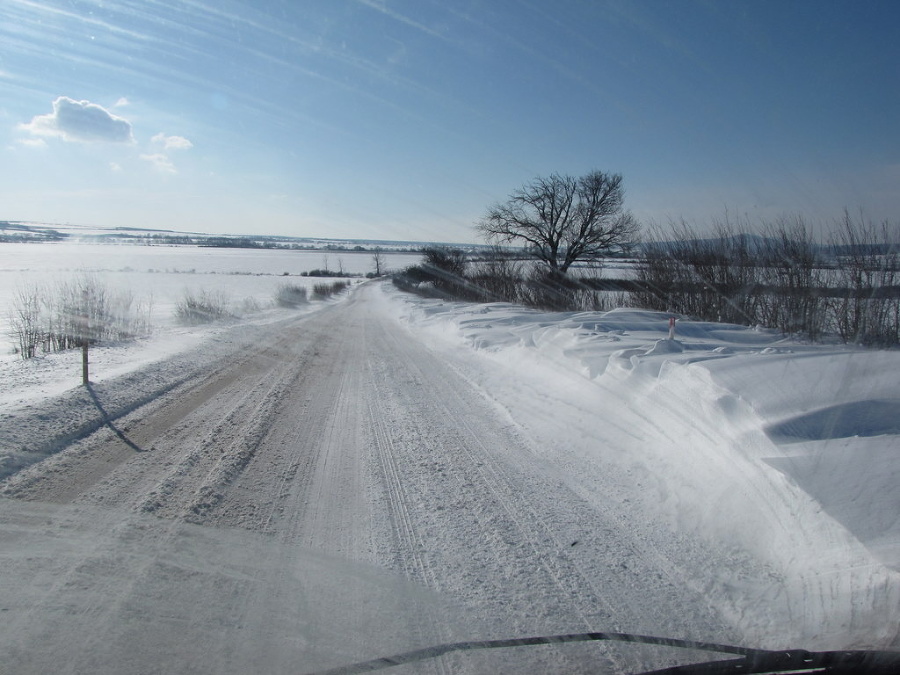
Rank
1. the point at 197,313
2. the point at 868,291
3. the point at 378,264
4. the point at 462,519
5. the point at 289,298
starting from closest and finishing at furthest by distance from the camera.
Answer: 1. the point at 462,519
2. the point at 868,291
3. the point at 197,313
4. the point at 289,298
5. the point at 378,264

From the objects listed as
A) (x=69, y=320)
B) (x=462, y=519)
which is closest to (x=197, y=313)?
(x=69, y=320)

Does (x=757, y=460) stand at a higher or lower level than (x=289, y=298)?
lower

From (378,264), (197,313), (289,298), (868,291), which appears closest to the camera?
(868,291)

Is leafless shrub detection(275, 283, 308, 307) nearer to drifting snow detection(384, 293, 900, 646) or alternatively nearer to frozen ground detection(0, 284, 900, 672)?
frozen ground detection(0, 284, 900, 672)

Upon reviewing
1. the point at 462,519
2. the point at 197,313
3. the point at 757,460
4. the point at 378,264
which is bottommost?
the point at 462,519

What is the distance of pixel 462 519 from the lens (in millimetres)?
3750

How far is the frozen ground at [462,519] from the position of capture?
2561 millimetres

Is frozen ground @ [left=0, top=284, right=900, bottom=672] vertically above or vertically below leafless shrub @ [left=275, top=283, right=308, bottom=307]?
below

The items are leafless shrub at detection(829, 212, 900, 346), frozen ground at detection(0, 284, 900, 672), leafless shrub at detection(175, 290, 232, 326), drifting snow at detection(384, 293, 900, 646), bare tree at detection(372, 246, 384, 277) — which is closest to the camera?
frozen ground at detection(0, 284, 900, 672)

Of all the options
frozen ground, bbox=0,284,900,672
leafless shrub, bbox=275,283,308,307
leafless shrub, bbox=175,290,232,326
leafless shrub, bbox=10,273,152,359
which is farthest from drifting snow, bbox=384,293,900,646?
leafless shrub, bbox=275,283,308,307

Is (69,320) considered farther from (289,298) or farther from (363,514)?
(289,298)

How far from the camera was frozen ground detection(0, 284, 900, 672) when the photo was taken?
256 cm

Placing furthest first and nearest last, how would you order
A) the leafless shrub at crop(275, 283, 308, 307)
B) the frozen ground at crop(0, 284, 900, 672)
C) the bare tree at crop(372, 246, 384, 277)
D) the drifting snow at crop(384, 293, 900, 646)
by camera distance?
1. the bare tree at crop(372, 246, 384, 277)
2. the leafless shrub at crop(275, 283, 308, 307)
3. the drifting snow at crop(384, 293, 900, 646)
4. the frozen ground at crop(0, 284, 900, 672)

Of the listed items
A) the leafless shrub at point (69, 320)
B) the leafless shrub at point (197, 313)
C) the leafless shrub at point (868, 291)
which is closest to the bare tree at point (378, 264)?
the leafless shrub at point (197, 313)
